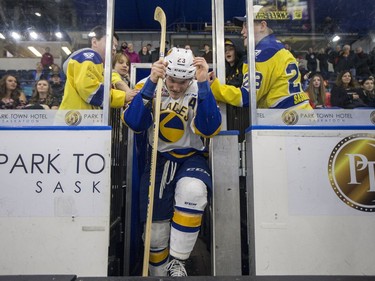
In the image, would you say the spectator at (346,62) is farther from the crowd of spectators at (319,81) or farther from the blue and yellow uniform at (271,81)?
the blue and yellow uniform at (271,81)

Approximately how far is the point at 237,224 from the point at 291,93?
0.73 metres

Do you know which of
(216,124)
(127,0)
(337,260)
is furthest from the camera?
(127,0)

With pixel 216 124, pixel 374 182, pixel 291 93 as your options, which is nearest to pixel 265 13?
pixel 291 93

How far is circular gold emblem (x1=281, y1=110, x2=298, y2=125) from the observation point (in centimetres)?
172

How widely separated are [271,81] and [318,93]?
24 cm

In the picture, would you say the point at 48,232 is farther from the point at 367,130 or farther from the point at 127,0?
the point at 127,0

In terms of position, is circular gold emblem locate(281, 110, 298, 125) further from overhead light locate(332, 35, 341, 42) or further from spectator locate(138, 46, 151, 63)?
spectator locate(138, 46, 151, 63)

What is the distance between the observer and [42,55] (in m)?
1.80

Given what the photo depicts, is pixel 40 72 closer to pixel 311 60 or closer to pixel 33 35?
pixel 33 35

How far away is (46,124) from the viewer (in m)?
1.71

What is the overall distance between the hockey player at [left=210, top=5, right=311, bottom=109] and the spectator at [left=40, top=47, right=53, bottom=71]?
838mm

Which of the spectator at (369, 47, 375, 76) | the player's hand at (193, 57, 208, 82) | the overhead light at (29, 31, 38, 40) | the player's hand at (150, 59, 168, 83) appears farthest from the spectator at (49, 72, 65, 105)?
the spectator at (369, 47, 375, 76)

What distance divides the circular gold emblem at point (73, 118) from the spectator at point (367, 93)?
141cm

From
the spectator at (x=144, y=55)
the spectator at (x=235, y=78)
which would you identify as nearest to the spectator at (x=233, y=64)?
the spectator at (x=235, y=78)
